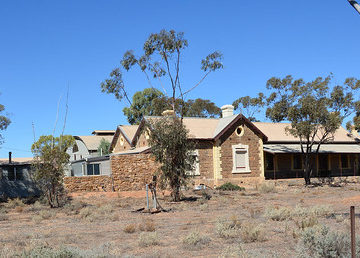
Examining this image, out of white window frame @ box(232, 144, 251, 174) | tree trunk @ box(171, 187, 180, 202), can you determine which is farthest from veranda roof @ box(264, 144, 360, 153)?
tree trunk @ box(171, 187, 180, 202)

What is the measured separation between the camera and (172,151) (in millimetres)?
21078

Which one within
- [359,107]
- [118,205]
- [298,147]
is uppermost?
[359,107]

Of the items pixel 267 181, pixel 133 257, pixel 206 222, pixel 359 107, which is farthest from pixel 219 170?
pixel 133 257

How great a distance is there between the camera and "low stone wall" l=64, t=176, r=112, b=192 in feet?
83.6

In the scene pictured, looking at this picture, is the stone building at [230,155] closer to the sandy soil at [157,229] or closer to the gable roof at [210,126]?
the gable roof at [210,126]

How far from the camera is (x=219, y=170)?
29422 millimetres

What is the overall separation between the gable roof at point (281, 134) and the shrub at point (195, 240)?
25.7m

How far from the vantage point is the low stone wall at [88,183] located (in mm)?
25484

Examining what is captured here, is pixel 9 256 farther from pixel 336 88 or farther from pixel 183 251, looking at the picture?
pixel 336 88

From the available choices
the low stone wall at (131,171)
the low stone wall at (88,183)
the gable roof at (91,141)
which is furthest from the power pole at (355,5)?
the gable roof at (91,141)

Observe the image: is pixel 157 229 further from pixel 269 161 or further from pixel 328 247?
pixel 269 161

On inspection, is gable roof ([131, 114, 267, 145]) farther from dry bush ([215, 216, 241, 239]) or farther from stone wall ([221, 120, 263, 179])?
dry bush ([215, 216, 241, 239])

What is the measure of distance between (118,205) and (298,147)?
2009cm

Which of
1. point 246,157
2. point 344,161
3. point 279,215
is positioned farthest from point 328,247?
point 344,161
